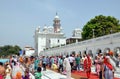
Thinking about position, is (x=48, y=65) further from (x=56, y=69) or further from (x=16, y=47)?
(x=16, y=47)

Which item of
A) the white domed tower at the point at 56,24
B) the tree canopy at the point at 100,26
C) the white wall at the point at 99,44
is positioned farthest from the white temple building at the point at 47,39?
the white wall at the point at 99,44

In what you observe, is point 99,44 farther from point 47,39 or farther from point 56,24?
point 56,24

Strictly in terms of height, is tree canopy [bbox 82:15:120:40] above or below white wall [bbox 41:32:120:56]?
above

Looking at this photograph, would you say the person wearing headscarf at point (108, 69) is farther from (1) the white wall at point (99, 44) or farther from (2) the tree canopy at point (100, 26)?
(2) the tree canopy at point (100, 26)

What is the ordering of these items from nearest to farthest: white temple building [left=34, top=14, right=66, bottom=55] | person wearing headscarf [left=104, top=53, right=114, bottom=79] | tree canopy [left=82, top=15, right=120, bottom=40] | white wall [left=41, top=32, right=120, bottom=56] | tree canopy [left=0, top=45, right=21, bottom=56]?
person wearing headscarf [left=104, top=53, right=114, bottom=79] < white wall [left=41, top=32, right=120, bottom=56] < tree canopy [left=82, top=15, right=120, bottom=40] < white temple building [left=34, top=14, right=66, bottom=55] < tree canopy [left=0, top=45, right=21, bottom=56]

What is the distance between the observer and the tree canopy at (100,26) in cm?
5668

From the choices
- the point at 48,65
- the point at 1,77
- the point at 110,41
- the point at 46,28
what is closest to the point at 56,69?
the point at 48,65

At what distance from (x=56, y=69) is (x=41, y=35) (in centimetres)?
7894

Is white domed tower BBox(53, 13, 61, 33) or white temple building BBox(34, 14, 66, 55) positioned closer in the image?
white temple building BBox(34, 14, 66, 55)

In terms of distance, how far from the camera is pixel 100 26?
57.2 meters

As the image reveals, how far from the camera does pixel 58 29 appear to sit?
11044 cm

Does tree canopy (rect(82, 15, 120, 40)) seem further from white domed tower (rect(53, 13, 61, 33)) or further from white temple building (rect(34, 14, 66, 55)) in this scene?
white domed tower (rect(53, 13, 61, 33))

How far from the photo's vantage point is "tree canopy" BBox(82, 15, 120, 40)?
56681 mm

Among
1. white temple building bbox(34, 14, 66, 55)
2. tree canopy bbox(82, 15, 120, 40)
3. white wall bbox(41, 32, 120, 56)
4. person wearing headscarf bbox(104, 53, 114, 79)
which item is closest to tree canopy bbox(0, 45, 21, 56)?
white temple building bbox(34, 14, 66, 55)
